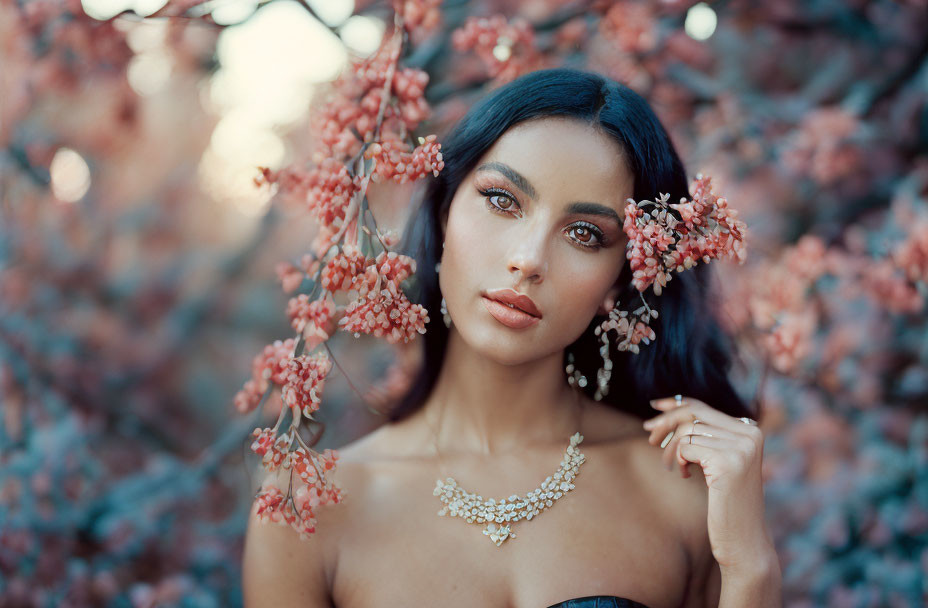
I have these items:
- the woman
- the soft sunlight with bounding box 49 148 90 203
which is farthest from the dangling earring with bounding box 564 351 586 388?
the soft sunlight with bounding box 49 148 90 203

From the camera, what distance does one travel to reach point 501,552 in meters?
1.84

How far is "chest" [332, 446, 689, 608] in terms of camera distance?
1812 mm

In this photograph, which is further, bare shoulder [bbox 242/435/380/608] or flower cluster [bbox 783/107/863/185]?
flower cluster [bbox 783/107/863/185]

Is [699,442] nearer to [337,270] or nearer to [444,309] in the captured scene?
[444,309]

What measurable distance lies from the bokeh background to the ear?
533 mm

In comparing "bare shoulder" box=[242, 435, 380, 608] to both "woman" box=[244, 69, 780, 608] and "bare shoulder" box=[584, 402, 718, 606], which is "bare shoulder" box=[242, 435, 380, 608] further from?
"bare shoulder" box=[584, 402, 718, 606]

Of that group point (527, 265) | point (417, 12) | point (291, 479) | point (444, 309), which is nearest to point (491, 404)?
point (444, 309)

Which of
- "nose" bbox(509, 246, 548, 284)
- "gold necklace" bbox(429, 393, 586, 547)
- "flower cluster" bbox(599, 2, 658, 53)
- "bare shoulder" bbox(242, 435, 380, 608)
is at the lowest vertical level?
"bare shoulder" bbox(242, 435, 380, 608)

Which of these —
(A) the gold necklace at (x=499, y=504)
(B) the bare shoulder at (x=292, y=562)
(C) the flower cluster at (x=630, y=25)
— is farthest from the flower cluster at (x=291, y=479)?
(C) the flower cluster at (x=630, y=25)

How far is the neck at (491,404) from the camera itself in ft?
6.45

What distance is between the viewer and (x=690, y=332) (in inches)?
85.2

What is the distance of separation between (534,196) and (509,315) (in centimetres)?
23

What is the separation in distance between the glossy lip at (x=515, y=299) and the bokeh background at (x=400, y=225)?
516 mm

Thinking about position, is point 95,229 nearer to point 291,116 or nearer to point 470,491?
point 291,116
